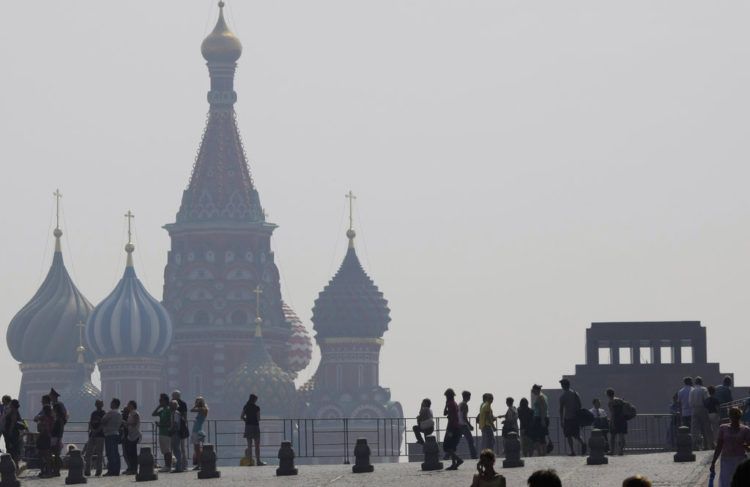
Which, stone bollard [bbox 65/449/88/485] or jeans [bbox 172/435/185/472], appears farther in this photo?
jeans [bbox 172/435/185/472]

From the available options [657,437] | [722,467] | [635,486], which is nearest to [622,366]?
[657,437]

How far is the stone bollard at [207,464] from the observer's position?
42469mm

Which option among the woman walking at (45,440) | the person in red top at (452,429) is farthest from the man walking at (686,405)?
the woman walking at (45,440)

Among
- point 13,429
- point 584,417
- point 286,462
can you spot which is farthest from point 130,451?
point 584,417

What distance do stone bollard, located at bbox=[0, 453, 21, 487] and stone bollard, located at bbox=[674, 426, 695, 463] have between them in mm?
10924

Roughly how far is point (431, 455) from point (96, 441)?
628 cm

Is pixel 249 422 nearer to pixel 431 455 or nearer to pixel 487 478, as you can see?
pixel 431 455

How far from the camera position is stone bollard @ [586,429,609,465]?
42.0 meters

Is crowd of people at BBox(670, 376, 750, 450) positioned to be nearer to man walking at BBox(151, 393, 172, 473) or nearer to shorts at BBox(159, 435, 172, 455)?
man walking at BBox(151, 393, 172, 473)

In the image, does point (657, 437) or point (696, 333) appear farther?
point (696, 333)

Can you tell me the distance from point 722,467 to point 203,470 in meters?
14.9

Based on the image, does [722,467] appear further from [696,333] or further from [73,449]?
[696,333]

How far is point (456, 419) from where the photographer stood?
4228 cm

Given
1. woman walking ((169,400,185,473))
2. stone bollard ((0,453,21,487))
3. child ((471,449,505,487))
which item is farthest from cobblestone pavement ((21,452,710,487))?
child ((471,449,505,487))
